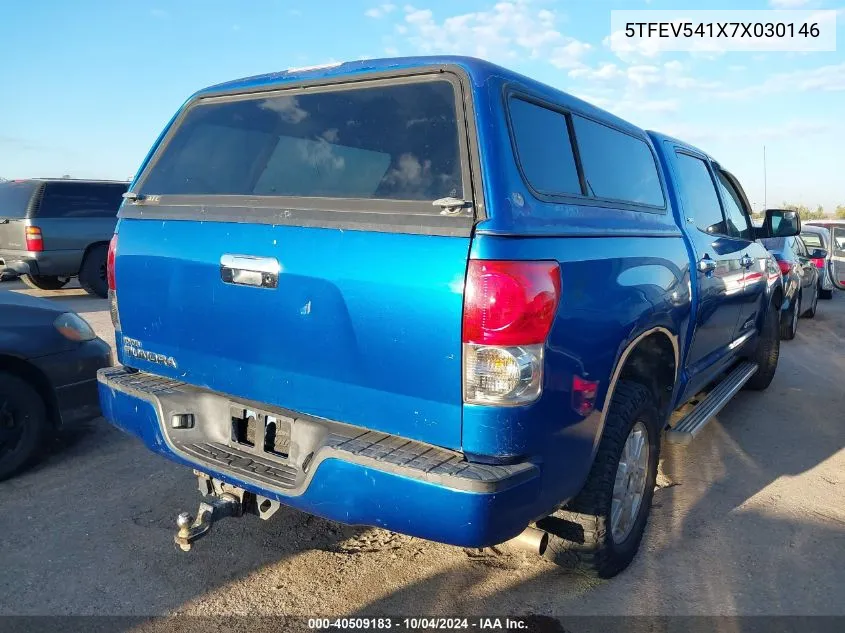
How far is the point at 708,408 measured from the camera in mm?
4297

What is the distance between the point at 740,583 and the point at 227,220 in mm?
2627

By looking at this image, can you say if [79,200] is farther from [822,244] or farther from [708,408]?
[822,244]

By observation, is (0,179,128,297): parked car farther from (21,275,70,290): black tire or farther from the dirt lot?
the dirt lot

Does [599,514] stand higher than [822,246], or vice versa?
[822,246]

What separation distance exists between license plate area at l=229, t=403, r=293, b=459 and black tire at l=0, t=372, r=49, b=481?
180 cm

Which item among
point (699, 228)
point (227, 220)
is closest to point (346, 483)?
point (227, 220)

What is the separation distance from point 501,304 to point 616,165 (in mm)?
1541

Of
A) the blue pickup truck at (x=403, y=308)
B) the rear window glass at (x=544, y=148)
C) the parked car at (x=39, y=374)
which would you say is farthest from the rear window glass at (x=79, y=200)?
the rear window glass at (x=544, y=148)

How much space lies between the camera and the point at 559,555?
9.14 ft

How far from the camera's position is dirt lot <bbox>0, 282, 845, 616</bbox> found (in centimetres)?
273

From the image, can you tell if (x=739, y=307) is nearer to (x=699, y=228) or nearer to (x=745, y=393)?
(x=699, y=228)

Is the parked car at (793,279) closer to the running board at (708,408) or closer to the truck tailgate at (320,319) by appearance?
the running board at (708,408)

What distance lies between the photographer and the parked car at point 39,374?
3.68 metres

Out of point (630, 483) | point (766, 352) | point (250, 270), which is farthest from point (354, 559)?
point (766, 352)
